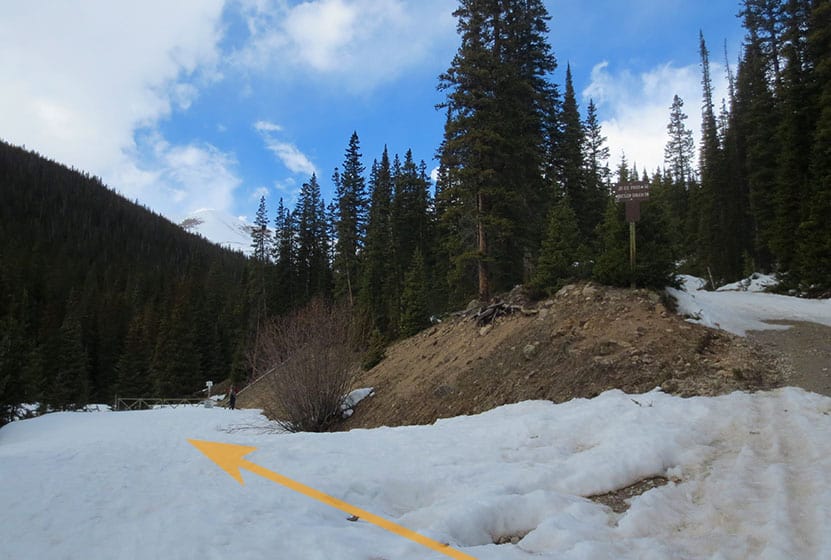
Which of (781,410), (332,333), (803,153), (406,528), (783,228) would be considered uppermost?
(803,153)

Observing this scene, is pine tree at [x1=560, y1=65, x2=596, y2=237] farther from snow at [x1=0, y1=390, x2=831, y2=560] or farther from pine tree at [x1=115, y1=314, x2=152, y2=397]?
pine tree at [x1=115, y1=314, x2=152, y2=397]

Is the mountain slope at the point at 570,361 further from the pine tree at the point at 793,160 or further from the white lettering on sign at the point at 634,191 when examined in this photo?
the pine tree at the point at 793,160

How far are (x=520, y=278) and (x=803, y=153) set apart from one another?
1532 centimetres

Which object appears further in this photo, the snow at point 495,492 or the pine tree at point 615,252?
the pine tree at point 615,252

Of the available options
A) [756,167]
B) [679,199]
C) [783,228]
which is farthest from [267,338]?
[679,199]

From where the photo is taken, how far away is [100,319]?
67625 mm

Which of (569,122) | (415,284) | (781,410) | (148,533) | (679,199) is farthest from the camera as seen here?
(679,199)

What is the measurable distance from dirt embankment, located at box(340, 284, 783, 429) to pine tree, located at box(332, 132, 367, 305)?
2908 cm

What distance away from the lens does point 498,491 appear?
204 inches

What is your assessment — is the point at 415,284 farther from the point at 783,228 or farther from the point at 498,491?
the point at 498,491

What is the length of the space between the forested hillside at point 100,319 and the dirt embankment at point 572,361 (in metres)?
22.3

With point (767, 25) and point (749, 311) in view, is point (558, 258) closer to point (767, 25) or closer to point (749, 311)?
point (749, 311)

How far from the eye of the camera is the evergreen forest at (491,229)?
1700 centimetres

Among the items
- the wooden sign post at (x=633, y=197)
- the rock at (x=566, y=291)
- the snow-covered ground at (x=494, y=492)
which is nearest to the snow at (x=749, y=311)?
the wooden sign post at (x=633, y=197)
